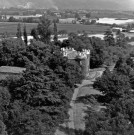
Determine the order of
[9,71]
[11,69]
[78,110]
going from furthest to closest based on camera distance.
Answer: [11,69] < [9,71] < [78,110]

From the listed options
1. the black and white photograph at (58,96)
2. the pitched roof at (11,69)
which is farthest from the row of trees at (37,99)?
the pitched roof at (11,69)

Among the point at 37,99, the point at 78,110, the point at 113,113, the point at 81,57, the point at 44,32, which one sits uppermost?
the point at 44,32

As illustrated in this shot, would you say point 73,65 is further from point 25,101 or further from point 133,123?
point 133,123

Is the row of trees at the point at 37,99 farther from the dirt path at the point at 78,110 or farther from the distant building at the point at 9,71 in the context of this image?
the distant building at the point at 9,71

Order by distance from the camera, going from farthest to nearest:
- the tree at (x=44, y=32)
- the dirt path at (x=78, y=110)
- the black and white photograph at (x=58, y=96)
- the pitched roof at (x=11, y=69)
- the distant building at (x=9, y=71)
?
the tree at (x=44, y=32), the pitched roof at (x=11, y=69), the distant building at (x=9, y=71), the dirt path at (x=78, y=110), the black and white photograph at (x=58, y=96)

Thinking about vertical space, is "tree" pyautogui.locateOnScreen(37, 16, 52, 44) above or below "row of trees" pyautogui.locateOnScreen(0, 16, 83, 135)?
above

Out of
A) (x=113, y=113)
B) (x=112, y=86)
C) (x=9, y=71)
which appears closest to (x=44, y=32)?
(x=9, y=71)

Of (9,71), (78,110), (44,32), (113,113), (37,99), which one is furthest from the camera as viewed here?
(44,32)

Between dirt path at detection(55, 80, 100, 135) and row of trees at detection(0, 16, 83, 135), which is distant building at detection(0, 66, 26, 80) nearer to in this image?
row of trees at detection(0, 16, 83, 135)

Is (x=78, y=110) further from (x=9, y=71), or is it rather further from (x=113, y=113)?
(x=9, y=71)

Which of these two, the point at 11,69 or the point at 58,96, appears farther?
the point at 11,69

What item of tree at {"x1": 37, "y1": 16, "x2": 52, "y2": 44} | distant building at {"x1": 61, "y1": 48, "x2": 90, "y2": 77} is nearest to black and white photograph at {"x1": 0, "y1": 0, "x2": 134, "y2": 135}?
distant building at {"x1": 61, "y1": 48, "x2": 90, "y2": 77}
